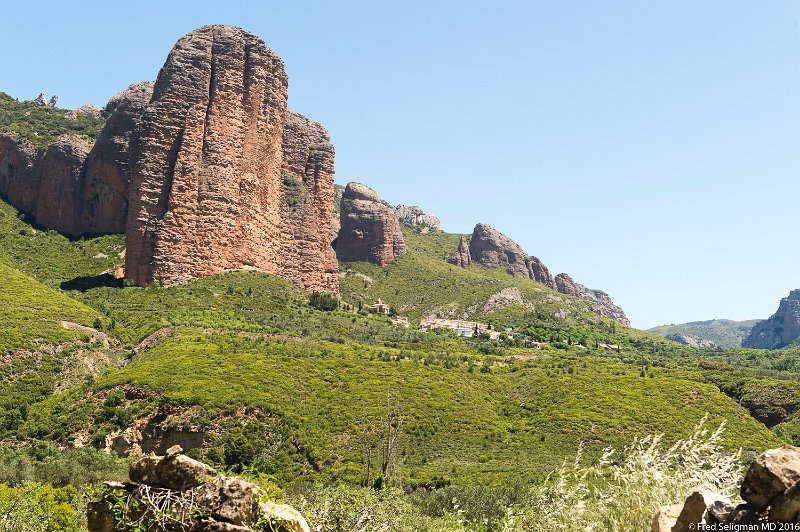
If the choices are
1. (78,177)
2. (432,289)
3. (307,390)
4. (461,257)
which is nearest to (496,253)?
(461,257)

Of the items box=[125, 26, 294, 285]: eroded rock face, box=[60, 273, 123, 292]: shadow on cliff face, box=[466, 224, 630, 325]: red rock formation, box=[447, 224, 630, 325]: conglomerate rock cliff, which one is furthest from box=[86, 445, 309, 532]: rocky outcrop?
box=[466, 224, 630, 325]: red rock formation

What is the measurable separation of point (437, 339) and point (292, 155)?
32.5 metres

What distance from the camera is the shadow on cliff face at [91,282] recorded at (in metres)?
68.2

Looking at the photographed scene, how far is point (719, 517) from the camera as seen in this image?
7059 millimetres

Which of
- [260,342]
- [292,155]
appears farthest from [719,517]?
[292,155]

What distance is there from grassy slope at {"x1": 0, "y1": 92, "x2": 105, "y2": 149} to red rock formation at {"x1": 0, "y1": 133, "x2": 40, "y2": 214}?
1765mm

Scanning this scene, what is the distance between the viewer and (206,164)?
229 feet

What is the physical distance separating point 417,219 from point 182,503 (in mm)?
169198

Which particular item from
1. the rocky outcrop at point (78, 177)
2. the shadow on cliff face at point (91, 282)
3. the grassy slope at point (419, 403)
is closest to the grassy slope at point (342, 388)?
the grassy slope at point (419, 403)

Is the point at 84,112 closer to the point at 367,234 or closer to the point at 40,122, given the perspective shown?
the point at 40,122

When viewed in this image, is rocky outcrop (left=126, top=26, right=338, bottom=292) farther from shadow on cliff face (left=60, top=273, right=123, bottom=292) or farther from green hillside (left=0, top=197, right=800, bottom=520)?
green hillside (left=0, top=197, right=800, bottom=520)

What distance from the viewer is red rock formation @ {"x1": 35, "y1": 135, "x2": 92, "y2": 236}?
8394 centimetres

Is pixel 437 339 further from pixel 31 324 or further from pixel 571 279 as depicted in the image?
pixel 571 279

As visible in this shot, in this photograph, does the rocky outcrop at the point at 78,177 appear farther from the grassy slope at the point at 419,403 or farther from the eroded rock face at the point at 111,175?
the grassy slope at the point at 419,403
